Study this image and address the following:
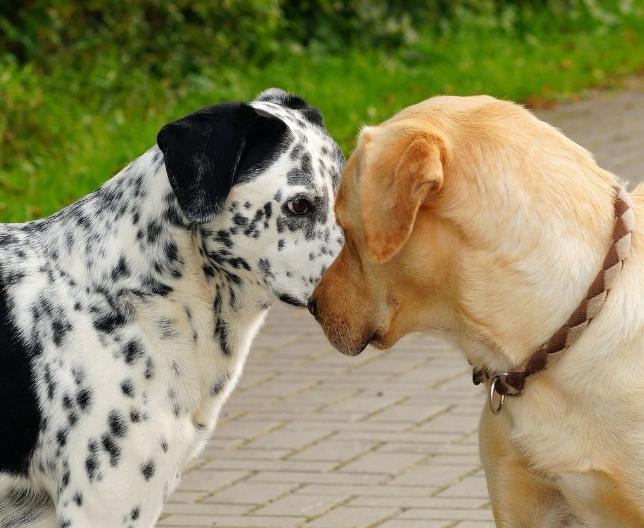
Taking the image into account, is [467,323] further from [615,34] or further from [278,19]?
[615,34]

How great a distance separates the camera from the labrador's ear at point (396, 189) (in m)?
3.75

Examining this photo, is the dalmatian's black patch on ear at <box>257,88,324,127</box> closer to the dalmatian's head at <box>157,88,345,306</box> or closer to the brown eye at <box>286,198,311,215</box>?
the dalmatian's head at <box>157,88,345,306</box>

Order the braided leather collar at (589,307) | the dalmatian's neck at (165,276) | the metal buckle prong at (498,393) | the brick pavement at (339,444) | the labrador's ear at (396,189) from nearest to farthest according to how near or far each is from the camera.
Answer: the labrador's ear at (396,189) → the braided leather collar at (589,307) → the metal buckle prong at (498,393) → the dalmatian's neck at (165,276) → the brick pavement at (339,444)

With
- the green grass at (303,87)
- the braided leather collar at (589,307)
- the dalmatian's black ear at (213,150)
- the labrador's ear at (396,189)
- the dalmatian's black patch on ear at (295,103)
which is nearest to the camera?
the labrador's ear at (396,189)

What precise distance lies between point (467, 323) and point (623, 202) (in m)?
0.56

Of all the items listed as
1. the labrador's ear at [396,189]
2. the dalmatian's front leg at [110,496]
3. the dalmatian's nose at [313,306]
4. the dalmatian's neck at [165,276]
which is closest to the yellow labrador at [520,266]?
the labrador's ear at [396,189]

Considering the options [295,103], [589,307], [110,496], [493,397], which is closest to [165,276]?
[110,496]

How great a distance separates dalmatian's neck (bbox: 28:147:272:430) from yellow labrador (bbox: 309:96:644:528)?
0.48 meters

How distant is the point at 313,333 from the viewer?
775 cm

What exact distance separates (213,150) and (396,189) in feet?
2.23

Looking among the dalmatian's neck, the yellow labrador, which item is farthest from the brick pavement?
the yellow labrador

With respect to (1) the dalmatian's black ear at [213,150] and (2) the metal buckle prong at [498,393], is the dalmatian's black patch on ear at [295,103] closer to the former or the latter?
(1) the dalmatian's black ear at [213,150]

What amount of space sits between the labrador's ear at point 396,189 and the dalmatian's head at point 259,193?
44 centimetres

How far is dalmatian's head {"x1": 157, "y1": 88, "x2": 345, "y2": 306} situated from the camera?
4.16 meters
